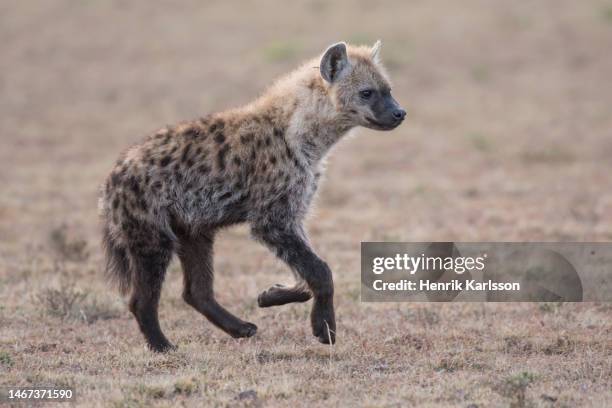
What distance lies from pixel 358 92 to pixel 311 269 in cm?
119

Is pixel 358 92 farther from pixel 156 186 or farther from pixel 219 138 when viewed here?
pixel 156 186

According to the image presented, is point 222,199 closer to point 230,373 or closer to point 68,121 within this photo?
point 230,373

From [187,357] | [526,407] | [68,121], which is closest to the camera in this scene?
[526,407]

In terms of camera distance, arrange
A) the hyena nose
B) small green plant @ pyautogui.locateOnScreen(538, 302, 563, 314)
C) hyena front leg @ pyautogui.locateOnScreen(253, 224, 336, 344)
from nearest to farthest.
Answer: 1. hyena front leg @ pyautogui.locateOnScreen(253, 224, 336, 344)
2. the hyena nose
3. small green plant @ pyautogui.locateOnScreen(538, 302, 563, 314)

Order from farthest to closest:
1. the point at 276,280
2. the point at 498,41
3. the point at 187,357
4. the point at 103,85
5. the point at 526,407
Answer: the point at 498,41, the point at 103,85, the point at 276,280, the point at 187,357, the point at 526,407

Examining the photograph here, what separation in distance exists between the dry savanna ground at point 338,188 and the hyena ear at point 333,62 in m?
1.61

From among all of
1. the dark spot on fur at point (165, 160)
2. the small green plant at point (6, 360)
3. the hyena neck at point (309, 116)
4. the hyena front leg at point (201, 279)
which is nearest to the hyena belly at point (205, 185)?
the dark spot on fur at point (165, 160)

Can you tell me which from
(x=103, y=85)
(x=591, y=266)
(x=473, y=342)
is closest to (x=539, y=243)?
(x=591, y=266)

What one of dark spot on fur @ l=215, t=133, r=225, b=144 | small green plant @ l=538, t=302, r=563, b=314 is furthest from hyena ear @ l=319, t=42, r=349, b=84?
small green plant @ l=538, t=302, r=563, b=314

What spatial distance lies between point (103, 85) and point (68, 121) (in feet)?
5.97

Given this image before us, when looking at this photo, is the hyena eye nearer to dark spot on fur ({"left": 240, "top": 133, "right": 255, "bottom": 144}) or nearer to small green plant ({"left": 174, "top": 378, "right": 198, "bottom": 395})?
dark spot on fur ({"left": 240, "top": 133, "right": 255, "bottom": 144})

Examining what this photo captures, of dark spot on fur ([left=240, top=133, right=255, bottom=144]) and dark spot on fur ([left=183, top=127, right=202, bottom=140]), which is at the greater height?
dark spot on fur ([left=183, top=127, right=202, bottom=140])

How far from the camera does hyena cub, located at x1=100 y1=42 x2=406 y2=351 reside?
5.70 m

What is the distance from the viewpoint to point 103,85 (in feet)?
58.7
